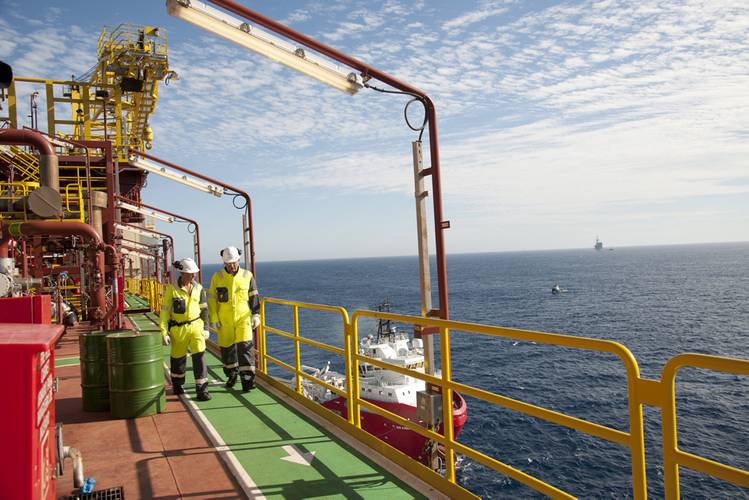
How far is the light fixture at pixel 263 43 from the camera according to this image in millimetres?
5320

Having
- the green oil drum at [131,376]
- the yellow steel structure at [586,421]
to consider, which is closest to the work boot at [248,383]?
the green oil drum at [131,376]

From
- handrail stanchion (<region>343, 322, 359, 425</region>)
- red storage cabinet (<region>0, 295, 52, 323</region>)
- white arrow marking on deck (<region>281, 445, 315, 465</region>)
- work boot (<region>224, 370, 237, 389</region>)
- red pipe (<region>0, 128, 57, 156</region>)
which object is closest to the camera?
white arrow marking on deck (<region>281, 445, 315, 465</region>)

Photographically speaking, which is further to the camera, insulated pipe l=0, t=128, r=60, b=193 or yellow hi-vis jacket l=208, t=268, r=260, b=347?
insulated pipe l=0, t=128, r=60, b=193

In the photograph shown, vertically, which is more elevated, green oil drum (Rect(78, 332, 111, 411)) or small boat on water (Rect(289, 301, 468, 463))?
green oil drum (Rect(78, 332, 111, 411))

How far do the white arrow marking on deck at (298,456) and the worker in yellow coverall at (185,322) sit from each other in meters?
2.39

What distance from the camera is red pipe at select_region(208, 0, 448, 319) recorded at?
18.0ft

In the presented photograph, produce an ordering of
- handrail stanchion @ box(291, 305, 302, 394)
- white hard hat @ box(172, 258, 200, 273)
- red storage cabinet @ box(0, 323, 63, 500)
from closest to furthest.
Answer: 1. red storage cabinet @ box(0, 323, 63, 500)
2. handrail stanchion @ box(291, 305, 302, 394)
3. white hard hat @ box(172, 258, 200, 273)

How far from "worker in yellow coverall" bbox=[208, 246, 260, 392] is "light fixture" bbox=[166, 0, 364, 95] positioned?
304cm

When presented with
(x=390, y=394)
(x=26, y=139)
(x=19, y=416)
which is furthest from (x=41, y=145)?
(x=390, y=394)

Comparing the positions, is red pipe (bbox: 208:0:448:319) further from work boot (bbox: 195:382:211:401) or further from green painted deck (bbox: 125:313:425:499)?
work boot (bbox: 195:382:211:401)

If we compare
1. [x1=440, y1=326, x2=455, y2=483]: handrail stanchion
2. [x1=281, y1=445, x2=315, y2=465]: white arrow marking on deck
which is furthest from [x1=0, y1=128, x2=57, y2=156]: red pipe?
[x1=440, y1=326, x2=455, y2=483]: handrail stanchion

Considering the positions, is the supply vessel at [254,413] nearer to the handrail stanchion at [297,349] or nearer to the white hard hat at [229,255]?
the handrail stanchion at [297,349]

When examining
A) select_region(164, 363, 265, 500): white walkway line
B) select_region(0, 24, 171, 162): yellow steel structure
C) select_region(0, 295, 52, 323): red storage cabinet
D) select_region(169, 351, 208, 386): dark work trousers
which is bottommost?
select_region(164, 363, 265, 500): white walkway line

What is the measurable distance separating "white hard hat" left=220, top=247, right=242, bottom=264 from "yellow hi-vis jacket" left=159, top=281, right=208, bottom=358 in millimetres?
601
